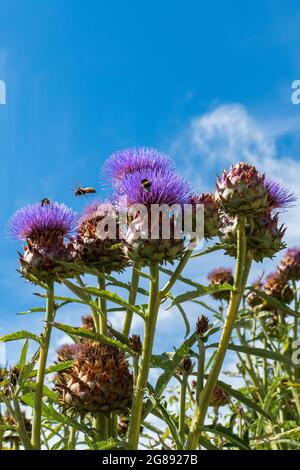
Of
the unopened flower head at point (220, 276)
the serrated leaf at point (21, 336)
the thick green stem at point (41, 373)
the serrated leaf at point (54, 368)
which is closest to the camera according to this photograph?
the thick green stem at point (41, 373)

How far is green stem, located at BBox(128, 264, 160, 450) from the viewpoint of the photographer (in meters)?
1.86

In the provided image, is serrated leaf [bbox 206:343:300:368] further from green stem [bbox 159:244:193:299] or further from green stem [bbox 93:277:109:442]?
green stem [bbox 93:277:109:442]

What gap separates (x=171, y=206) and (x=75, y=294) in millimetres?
486

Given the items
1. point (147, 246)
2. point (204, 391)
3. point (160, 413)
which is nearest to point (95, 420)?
point (160, 413)

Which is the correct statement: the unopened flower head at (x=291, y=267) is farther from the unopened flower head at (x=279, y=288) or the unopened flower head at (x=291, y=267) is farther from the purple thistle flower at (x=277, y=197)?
the purple thistle flower at (x=277, y=197)

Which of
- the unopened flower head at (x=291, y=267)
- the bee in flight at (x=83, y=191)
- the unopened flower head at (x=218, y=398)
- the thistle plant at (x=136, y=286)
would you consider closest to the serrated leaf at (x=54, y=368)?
the thistle plant at (x=136, y=286)

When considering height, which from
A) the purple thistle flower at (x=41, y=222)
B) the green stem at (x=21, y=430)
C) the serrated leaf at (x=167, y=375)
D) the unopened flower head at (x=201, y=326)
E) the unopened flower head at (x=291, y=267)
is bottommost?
the green stem at (x=21, y=430)

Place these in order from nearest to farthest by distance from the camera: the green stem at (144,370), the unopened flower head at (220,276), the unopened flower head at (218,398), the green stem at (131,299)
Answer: the green stem at (144,370) < the green stem at (131,299) < the unopened flower head at (218,398) < the unopened flower head at (220,276)

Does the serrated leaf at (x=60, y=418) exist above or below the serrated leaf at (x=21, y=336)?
below

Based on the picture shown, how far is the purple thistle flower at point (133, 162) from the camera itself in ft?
7.91

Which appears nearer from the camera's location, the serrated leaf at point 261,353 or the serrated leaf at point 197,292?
the serrated leaf at point 197,292

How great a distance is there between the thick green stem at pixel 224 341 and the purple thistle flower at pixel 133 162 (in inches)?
16.2

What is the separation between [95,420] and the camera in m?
2.24
